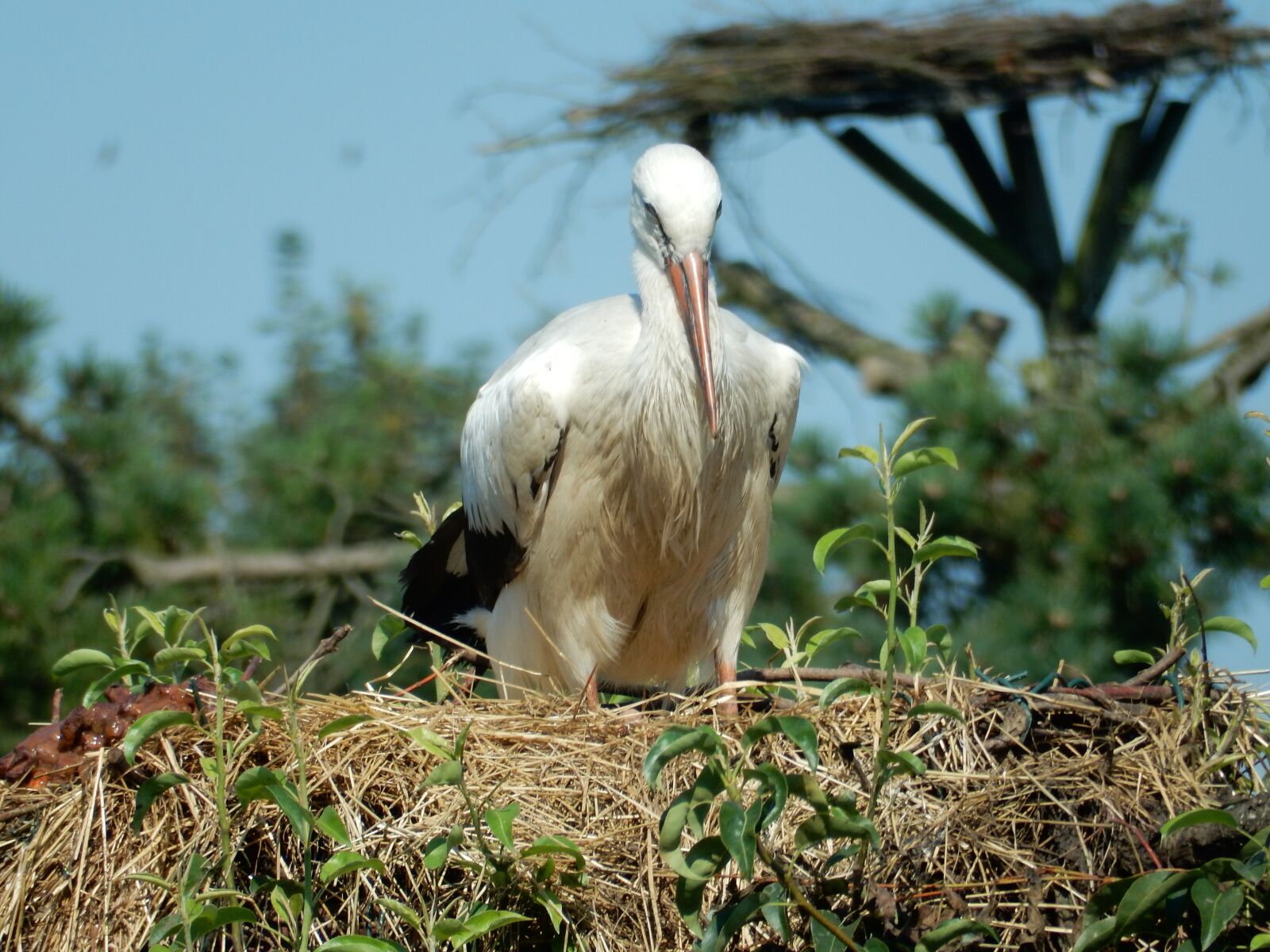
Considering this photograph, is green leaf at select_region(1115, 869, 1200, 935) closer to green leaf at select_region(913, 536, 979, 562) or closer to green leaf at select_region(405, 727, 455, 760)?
green leaf at select_region(913, 536, 979, 562)

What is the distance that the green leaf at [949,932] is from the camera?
2350mm

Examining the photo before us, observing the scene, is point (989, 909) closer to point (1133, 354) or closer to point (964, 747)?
point (964, 747)

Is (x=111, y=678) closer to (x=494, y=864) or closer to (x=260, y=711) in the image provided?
(x=260, y=711)

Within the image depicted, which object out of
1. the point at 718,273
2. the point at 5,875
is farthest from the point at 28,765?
the point at 718,273

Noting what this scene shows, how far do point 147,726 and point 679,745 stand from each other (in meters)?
0.92

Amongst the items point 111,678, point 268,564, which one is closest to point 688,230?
point 111,678

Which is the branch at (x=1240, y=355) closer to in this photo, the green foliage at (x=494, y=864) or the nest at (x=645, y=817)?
the nest at (x=645, y=817)

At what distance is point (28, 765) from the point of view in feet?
9.72

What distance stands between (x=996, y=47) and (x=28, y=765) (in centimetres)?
881

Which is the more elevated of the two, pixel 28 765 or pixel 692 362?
pixel 692 362

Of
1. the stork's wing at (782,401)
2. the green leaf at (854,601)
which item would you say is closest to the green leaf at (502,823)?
the green leaf at (854,601)

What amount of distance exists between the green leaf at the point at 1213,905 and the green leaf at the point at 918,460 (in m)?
0.75

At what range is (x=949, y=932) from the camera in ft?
7.70

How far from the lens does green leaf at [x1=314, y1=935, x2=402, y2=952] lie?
232 cm
